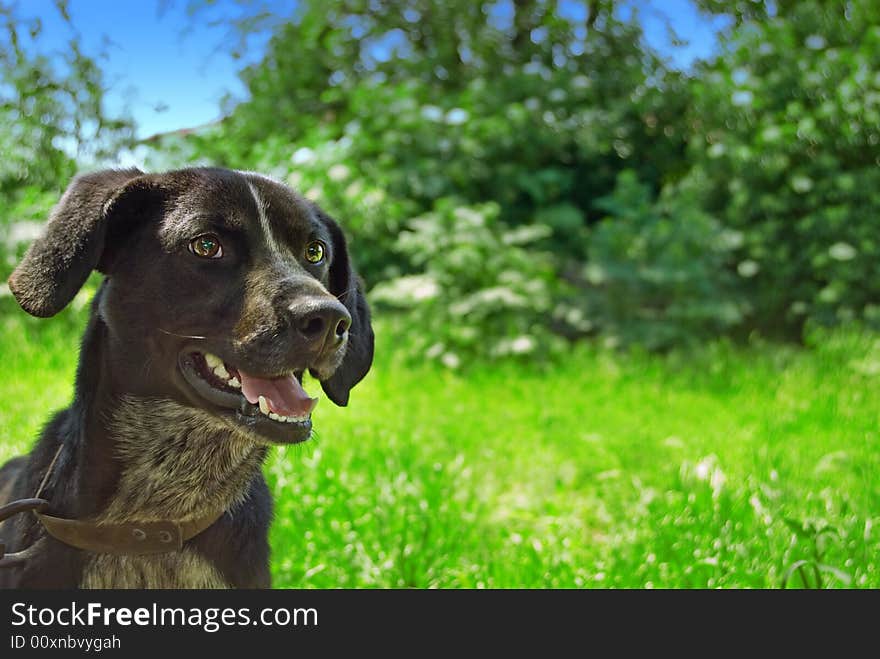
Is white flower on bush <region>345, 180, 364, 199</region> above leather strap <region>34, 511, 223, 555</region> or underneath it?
underneath

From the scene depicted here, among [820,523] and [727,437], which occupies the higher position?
[820,523]

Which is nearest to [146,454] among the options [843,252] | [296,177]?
[296,177]

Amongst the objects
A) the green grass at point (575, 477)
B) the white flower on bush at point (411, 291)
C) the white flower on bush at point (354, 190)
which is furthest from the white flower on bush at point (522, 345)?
the white flower on bush at point (354, 190)

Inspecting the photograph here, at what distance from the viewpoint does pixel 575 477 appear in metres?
3.81

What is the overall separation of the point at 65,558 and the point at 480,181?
18.1 feet

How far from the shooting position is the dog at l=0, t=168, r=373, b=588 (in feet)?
5.81

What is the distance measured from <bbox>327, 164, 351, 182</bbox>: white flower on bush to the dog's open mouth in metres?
4.51

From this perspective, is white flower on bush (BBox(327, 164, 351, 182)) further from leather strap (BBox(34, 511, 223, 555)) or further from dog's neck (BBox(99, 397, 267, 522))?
leather strap (BBox(34, 511, 223, 555))

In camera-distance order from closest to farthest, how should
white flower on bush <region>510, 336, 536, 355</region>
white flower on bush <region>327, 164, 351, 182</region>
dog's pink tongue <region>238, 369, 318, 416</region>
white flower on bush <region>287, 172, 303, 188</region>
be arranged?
1. dog's pink tongue <region>238, 369, 318, 416</region>
2. white flower on bush <region>510, 336, 536, 355</region>
3. white flower on bush <region>287, 172, 303, 188</region>
4. white flower on bush <region>327, 164, 351, 182</region>

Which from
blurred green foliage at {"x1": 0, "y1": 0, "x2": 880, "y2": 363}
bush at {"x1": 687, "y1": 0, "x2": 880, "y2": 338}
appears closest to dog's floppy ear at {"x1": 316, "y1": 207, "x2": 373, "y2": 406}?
blurred green foliage at {"x1": 0, "y1": 0, "x2": 880, "y2": 363}

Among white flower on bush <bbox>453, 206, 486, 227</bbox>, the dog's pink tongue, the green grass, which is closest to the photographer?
the dog's pink tongue
